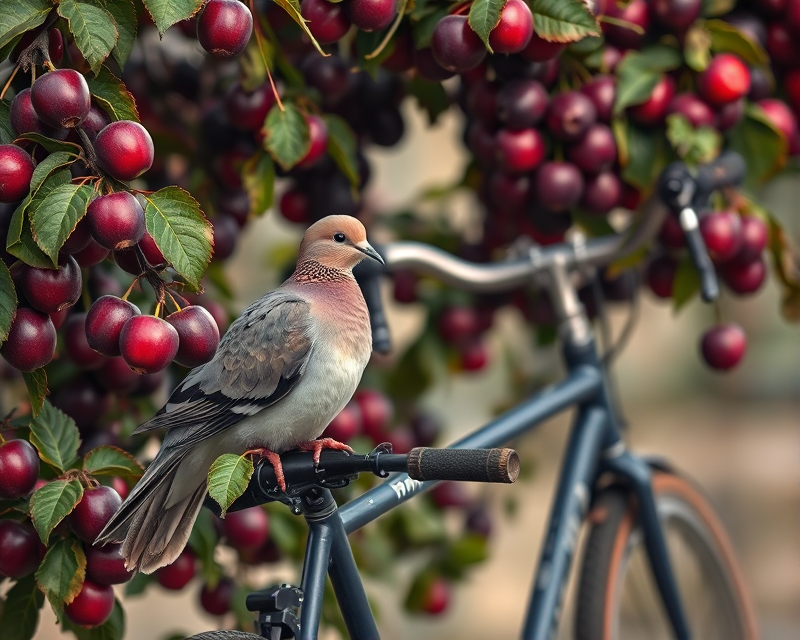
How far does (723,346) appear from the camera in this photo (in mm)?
1599

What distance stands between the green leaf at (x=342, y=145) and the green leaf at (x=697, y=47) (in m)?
0.48

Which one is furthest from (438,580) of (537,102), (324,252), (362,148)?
(324,252)

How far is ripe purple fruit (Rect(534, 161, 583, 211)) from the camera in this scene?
1444 millimetres

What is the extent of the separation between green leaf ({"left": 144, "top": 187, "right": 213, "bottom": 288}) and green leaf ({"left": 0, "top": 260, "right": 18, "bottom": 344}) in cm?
13

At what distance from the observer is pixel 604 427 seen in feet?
5.05

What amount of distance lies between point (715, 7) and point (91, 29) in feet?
3.17

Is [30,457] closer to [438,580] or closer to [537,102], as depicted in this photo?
[537,102]

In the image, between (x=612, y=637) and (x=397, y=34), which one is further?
(x=612, y=637)

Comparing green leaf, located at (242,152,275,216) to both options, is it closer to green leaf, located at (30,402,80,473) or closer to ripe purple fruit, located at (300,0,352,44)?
ripe purple fruit, located at (300,0,352,44)

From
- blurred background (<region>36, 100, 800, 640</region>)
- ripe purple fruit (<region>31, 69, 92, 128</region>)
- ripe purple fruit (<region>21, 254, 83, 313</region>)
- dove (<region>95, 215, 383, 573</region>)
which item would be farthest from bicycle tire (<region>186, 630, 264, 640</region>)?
blurred background (<region>36, 100, 800, 640</region>)

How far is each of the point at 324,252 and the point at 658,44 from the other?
83 cm

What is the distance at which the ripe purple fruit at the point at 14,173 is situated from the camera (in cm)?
87

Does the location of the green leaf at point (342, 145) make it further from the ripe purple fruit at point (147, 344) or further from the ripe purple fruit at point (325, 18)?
the ripe purple fruit at point (147, 344)

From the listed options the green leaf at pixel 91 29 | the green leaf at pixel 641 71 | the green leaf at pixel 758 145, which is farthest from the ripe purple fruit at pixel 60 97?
the green leaf at pixel 758 145
